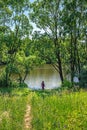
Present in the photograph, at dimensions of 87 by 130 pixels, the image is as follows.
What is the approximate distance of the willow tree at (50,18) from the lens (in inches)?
1229

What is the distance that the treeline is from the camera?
30.8 metres

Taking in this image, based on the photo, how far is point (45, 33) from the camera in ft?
104

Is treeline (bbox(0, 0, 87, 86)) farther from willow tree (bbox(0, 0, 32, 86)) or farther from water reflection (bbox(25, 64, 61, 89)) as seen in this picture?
water reflection (bbox(25, 64, 61, 89))

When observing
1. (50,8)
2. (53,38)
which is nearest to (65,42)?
(53,38)

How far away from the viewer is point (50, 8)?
31.3 metres

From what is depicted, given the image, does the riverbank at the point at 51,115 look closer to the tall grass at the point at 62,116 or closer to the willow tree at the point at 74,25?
the tall grass at the point at 62,116

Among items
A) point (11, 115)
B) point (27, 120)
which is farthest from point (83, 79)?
point (27, 120)

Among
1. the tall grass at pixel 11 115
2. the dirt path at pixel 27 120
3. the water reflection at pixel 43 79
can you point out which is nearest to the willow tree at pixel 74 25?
the water reflection at pixel 43 79

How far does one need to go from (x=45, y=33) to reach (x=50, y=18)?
5.15 ft

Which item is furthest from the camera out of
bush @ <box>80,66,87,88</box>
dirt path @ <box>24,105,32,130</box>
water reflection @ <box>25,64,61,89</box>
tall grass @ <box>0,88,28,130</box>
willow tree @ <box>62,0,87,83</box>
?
water reflection @ <box>25,64,61,89</box>

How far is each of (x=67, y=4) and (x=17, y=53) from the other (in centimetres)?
782

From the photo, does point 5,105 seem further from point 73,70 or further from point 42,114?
point 73,70

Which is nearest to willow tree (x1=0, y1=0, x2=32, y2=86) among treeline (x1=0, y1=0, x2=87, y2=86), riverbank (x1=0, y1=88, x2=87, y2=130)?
treeline (x1=0, y1=0, x2=87, y2=86)

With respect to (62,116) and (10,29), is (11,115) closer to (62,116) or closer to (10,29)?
(62,116)
